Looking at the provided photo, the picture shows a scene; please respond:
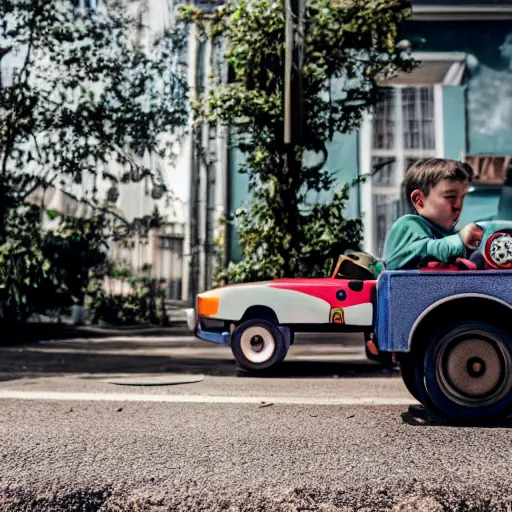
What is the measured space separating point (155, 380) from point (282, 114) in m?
5.20

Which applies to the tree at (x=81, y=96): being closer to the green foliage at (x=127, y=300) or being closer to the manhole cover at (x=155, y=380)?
the green foliage at (x=127, y=300)

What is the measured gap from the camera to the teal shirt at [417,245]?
11.0 feet

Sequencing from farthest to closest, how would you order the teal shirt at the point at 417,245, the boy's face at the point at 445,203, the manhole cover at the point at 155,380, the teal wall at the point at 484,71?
1. the teal wall at the point at 484,71
2. the manhole cover at the point at 155,380
3. the boy's face at the point at 445,203
4. the teal shirt at the point at 417,245

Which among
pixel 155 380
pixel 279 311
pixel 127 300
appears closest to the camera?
pixel 155 380

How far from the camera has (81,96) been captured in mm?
10922

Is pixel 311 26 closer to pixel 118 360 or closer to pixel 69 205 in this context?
pixel 69 205

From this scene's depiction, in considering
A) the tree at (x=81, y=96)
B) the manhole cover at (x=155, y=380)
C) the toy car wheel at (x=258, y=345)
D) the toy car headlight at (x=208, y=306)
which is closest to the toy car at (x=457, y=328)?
the manhole cover at (x=155, y=380)

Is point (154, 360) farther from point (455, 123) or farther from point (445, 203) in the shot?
point (455, 123)

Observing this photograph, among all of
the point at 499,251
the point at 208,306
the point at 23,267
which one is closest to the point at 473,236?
the point at 499,251

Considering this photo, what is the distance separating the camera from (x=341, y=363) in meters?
7.04

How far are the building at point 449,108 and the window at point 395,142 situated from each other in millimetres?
16

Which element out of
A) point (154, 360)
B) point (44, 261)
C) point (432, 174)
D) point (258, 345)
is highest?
point (432, 174)

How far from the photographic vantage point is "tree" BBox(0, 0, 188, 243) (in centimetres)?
1069

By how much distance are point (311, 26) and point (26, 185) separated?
486cm
